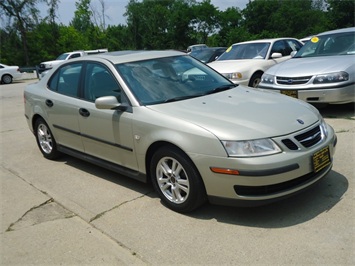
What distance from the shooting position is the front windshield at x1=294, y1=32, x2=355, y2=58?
23.6ft

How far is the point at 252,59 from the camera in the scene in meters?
9.18

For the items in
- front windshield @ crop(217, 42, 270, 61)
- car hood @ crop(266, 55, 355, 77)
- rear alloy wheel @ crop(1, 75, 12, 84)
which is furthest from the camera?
rear alloy wheel @ crop(1, 75, 12, 84)

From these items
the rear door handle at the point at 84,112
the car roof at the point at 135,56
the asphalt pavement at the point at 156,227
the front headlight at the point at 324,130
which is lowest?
the asphalt pavement at the point at 156,227

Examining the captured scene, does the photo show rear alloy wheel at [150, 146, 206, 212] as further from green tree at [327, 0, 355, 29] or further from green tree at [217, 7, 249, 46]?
green tree at [217, 7, 249, 46]

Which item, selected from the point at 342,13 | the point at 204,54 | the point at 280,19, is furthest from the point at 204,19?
the point at 204,54

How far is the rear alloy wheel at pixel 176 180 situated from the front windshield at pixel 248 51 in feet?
21.0

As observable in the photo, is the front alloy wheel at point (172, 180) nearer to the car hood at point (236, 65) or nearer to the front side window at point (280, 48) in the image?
the car hood at point (236, 65)

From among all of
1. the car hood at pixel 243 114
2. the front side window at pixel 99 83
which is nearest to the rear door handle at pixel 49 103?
the front side window at pixel 99 83

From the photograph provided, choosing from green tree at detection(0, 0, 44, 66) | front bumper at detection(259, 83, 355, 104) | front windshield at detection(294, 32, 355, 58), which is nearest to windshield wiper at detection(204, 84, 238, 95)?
front bumper at detection(259, 83, 355, 104)

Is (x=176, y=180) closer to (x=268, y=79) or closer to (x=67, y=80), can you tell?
(x=67, y=80)

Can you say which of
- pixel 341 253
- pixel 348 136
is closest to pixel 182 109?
pixel 341 253

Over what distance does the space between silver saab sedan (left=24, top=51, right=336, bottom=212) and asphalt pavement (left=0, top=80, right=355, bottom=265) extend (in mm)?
256

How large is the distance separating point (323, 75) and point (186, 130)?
12.8ft

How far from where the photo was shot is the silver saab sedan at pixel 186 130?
10.3 feet
